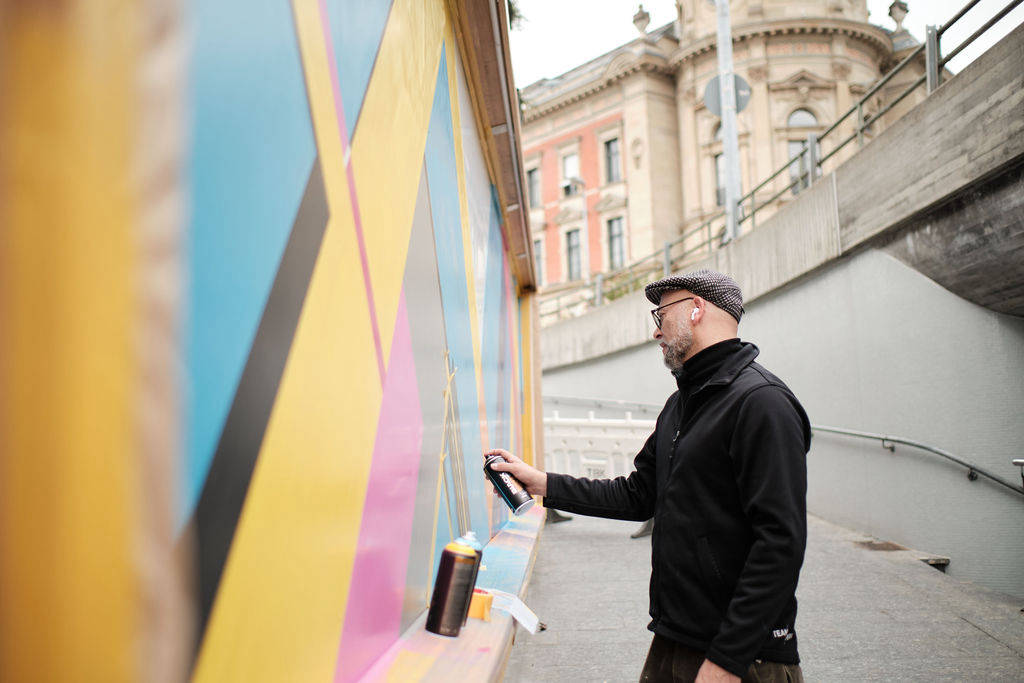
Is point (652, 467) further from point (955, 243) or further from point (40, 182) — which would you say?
point (955, 243)

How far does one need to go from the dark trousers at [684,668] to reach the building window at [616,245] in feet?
115

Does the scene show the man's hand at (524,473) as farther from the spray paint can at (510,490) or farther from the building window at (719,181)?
the building window at (719,181)

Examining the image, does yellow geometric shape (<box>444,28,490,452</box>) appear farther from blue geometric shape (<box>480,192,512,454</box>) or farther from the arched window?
the arched window

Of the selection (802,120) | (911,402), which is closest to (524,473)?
(911,402)

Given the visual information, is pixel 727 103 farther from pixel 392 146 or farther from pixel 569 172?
pixel 569 172

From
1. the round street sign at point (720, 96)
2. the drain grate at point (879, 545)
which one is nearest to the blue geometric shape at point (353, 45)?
the drain grate at point (879, 545)

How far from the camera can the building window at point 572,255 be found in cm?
3928

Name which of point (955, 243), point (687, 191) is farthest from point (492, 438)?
point (687, 191)

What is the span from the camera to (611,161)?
37.5 m

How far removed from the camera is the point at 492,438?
4.07 metres

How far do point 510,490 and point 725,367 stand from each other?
83 cm

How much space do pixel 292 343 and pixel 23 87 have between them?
1.84 feet

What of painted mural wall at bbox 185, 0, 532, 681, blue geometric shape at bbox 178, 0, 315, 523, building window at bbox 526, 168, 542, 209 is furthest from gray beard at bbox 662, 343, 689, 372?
building window at bbox 526, 168, 542, 209

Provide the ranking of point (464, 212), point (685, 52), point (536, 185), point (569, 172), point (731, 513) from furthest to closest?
point (536, 185) → point (569, 172) → point (685, 52) → point (464, 212) → point (731, 513)
